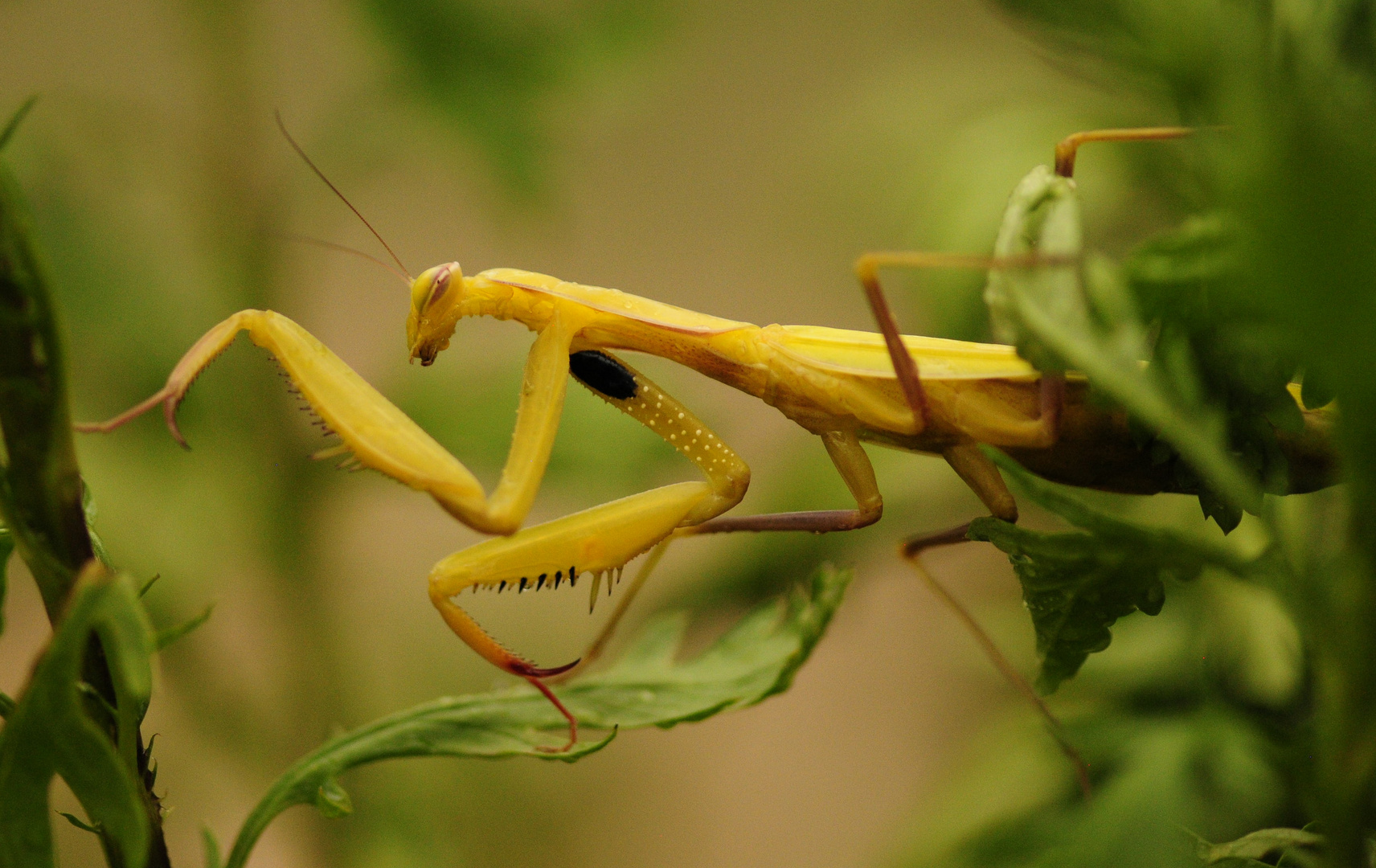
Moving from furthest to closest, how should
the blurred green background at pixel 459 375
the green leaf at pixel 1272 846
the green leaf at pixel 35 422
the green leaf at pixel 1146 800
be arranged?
the blurred green background at pixel 459 375
the green leaf at pixel 1146 800
the green leaf at pixel 1272 846
the green leaf at pixel 35 422

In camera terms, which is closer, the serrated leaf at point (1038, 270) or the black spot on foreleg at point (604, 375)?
the serrated leaf at point (1038, 270)

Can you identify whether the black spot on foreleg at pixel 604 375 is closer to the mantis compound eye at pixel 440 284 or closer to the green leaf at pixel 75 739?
the mantis compound eye at pixel 440 284

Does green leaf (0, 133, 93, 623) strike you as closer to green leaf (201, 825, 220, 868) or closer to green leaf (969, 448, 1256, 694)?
green leaf (201, 825, 220, 868)

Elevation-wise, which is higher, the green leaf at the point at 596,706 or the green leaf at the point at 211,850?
the green leaf at the point at 211,850

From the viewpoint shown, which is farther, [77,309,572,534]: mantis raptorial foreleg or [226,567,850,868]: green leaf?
[77,309,572,534]: mantis raptorial foreleg

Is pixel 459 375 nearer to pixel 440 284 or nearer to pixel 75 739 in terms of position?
pixel 440 284

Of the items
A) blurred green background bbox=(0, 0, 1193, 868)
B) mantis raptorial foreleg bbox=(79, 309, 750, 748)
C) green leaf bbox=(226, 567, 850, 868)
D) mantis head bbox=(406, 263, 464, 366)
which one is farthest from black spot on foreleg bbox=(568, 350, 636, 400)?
blurred green background bbox=(0, 0, 1193, 868)

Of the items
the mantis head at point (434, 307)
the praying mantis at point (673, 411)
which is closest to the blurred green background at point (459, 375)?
the praying mantis at point (673, 411)
